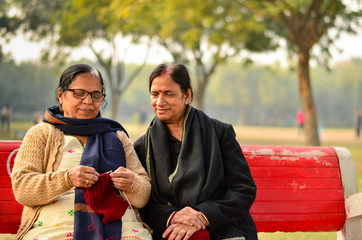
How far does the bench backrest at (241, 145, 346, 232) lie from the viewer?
338cm

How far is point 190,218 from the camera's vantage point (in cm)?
269

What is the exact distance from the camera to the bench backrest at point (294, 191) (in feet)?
11.1

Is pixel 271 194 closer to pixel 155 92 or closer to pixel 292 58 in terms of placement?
pixel 155 92

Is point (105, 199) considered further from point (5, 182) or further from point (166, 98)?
point (5, 182)

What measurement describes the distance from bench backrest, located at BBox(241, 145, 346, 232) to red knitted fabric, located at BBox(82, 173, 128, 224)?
3.87 ft

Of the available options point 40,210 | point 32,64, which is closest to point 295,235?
point 40,210

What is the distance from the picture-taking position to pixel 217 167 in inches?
113

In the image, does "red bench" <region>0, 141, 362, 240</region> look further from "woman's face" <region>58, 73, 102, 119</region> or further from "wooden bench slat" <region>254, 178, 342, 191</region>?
"woman's face" <region>58, 73, 102, 119</region>

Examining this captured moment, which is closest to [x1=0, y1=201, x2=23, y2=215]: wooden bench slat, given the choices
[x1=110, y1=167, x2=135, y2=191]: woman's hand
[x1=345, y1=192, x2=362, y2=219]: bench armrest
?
[x1=110, y1=167, x2=135, y2=191]: woman's hand

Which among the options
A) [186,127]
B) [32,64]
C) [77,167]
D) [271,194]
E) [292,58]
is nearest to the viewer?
[77,167]

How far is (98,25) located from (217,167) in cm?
2198

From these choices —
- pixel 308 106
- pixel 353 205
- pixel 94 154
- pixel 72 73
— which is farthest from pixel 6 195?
pixel 308 106

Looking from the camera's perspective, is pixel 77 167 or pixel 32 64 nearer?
pixel 77 167

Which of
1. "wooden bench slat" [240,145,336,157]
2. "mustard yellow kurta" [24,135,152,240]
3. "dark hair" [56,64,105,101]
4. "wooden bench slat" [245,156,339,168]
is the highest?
"dark hair" [56,64,105,101]
